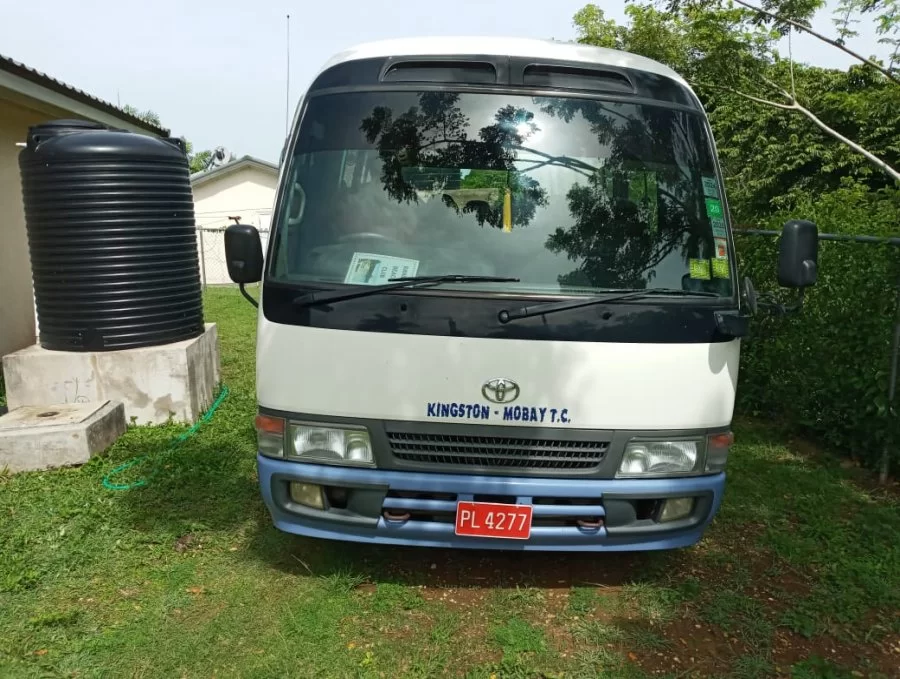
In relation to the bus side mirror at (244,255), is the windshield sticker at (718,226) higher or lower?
higher

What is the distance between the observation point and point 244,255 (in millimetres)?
3070

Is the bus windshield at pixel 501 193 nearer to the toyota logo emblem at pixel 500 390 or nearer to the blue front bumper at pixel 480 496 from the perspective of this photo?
the toyota logo emblem at pixel 500 390

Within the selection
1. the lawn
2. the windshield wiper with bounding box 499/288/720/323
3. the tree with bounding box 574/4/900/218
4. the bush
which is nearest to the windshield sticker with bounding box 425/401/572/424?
the windshield wiper with bounding box 499/288/720/323

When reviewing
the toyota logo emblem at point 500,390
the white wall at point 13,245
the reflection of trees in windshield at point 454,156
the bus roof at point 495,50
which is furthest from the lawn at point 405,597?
the white wall at point 13,245

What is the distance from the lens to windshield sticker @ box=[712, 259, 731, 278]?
115 inches

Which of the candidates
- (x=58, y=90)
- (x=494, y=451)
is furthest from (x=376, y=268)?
(x=58, y=90)

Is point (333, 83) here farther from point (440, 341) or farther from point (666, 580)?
point (666, 580)

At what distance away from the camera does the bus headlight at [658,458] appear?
111 inches

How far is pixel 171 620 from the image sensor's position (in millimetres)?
2979

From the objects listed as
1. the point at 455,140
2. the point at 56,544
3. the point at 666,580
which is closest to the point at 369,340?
the point at 455,140

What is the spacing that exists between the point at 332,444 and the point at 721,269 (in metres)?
1.91

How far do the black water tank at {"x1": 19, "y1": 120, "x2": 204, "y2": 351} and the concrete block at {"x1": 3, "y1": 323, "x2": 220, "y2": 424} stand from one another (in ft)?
0.42

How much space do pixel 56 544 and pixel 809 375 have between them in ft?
17.7

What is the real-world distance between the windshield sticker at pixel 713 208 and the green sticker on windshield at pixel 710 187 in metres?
0.03
